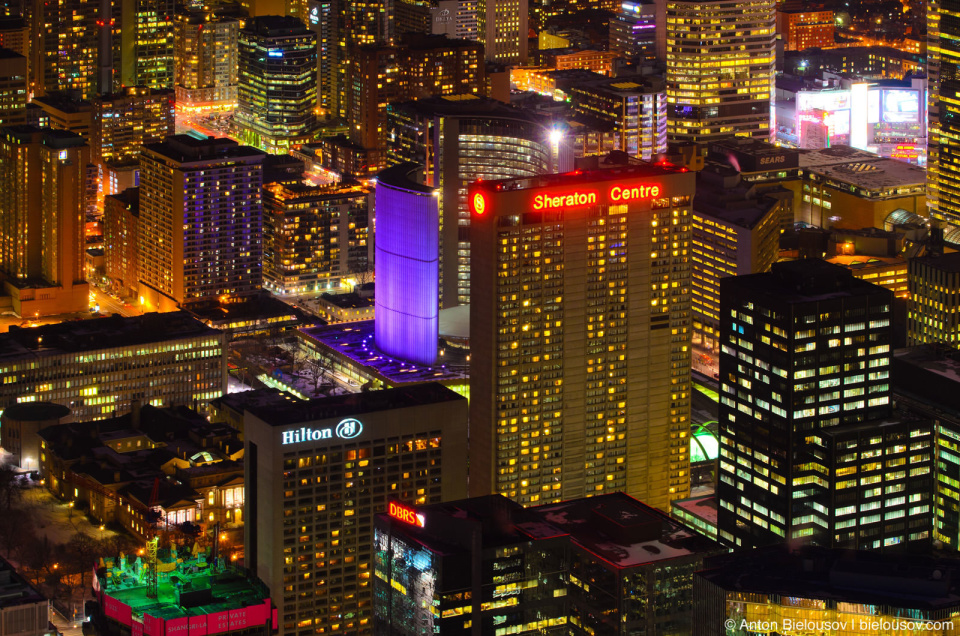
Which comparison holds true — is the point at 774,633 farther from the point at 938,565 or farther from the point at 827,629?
the point at 938,565

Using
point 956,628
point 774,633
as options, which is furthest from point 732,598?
point 956,628

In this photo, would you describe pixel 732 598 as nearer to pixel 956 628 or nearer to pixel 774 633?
pixel 774 633

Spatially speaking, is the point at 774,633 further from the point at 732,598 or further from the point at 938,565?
the point at 938,565

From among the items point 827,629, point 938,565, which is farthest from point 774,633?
point 938,565

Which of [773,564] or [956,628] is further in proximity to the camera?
[773,564]
